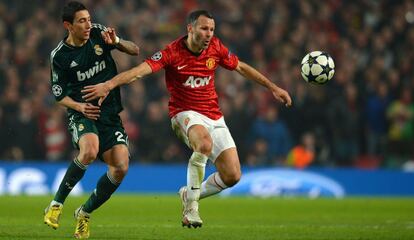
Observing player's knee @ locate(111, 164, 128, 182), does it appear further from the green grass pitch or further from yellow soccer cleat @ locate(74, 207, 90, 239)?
the green grass pitch

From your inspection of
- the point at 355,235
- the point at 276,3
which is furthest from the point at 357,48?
the point at 355,235

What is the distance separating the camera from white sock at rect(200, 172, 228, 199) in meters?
10.3

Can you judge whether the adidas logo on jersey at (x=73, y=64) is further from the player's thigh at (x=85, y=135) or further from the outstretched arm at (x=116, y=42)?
the player's thigh at (x=85, y=135)

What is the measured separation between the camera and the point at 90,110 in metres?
9.45

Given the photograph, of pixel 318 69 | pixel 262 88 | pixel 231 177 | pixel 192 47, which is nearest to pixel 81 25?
pixel 192 47

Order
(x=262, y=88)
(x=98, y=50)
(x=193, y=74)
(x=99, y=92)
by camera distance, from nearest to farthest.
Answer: (x=99, y=92)
(x=98, y=50)
(x=193, y=74)
(x=262, y=88)

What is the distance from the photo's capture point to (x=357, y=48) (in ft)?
67.8

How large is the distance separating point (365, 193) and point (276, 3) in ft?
15.8

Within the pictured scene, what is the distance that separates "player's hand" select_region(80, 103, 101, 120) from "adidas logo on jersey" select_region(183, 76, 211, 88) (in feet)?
3.62

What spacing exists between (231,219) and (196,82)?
10.2 ft

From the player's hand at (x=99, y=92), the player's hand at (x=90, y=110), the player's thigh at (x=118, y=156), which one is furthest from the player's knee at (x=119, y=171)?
the player's hand at (x=99, y=92)

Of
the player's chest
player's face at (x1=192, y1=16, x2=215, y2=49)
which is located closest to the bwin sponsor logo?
the player's chest

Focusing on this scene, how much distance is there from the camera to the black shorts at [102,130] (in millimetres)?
9477

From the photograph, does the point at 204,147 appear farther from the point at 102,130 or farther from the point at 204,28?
the point at 204,28
